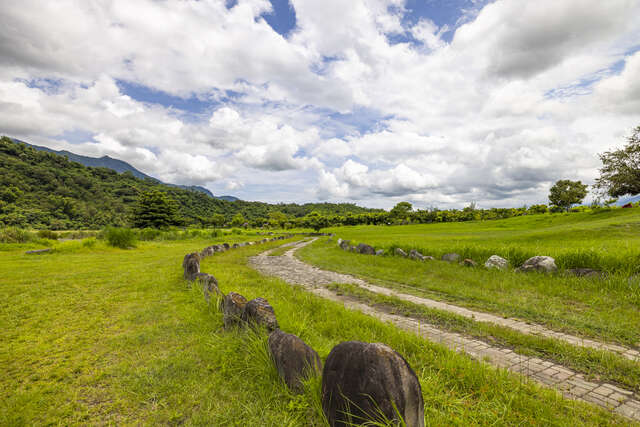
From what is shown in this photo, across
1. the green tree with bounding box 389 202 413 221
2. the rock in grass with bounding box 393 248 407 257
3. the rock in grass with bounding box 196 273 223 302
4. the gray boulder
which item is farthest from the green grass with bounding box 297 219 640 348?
the green tree with bounding box 389 202 413 221

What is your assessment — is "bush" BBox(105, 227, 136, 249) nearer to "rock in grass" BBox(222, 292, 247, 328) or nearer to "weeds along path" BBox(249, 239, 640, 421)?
"weeds along path" BBox(249, 239, 640, 421)

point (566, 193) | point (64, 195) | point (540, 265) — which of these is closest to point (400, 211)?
point (566, 193)

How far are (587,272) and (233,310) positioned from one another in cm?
879

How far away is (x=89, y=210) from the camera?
153ft

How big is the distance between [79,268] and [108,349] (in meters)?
7.99

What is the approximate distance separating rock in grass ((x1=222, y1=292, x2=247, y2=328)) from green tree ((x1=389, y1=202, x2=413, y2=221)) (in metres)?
61.9

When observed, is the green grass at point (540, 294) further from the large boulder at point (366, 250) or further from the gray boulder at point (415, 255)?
the large boulder at point (366, 250)

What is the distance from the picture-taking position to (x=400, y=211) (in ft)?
208

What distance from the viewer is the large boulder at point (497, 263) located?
846 centimetres

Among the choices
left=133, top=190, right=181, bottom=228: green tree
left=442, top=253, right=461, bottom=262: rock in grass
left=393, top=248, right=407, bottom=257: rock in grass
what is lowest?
left=393, top=248, right=407, bottom=257: rock in grass

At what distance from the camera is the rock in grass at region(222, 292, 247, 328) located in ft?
13.5

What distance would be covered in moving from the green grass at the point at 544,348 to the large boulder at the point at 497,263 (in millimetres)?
4376

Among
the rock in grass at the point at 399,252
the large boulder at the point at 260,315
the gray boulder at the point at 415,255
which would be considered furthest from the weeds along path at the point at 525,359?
the rock in grass at the point at 399,252

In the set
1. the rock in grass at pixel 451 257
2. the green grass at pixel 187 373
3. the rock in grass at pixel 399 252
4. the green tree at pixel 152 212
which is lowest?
the green grass at pixel 187 373
